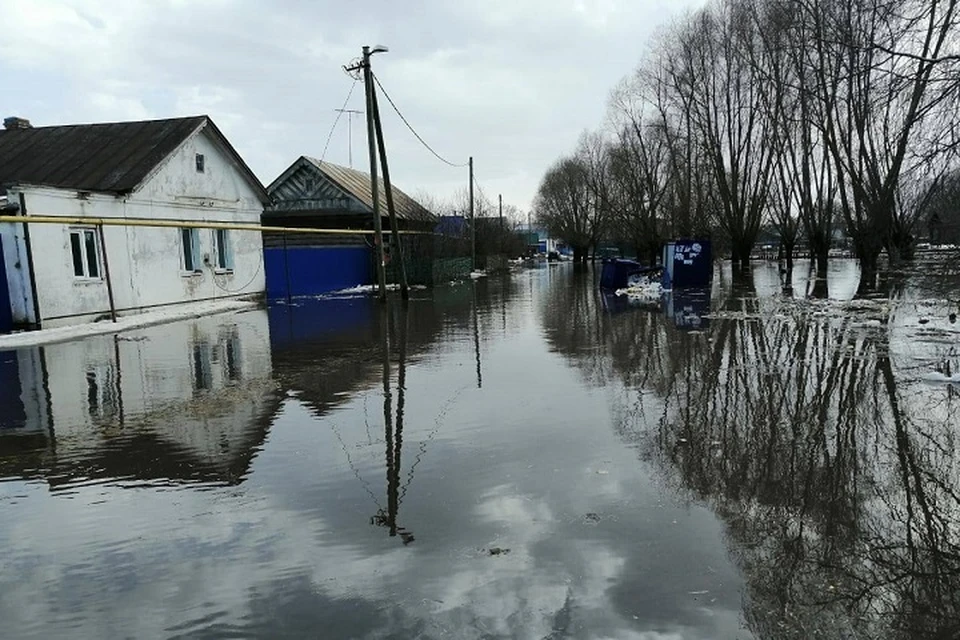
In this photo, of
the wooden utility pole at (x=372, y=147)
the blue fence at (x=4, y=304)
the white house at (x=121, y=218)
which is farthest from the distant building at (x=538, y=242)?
the blue fence at (x=4, y=304)

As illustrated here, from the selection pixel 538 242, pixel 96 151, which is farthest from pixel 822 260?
pixel 538 242

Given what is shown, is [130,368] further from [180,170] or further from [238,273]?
[238,273]

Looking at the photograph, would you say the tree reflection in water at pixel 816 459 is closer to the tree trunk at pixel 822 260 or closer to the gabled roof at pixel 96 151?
the gabled roof at pixel 96 151

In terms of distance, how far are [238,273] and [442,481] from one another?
21.2 meters

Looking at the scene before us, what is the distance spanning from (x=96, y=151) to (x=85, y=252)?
5602mm

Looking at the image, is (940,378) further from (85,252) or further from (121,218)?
(121,218)

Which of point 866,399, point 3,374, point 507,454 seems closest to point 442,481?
point 507,454

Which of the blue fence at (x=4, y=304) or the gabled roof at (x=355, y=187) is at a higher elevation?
the gabled roof at (x=355, y=187)

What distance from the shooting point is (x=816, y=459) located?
518 cm

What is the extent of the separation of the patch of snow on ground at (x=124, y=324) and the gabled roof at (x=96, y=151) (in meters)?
3.68

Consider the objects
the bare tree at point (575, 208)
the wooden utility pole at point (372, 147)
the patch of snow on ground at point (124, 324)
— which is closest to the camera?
the patch of snow on ground at point (124, 324)

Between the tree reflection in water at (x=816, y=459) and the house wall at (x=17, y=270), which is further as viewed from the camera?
the house wall at (x=17, y=270)

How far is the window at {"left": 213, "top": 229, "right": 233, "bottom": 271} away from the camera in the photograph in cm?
2333

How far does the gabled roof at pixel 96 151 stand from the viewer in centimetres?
1933
